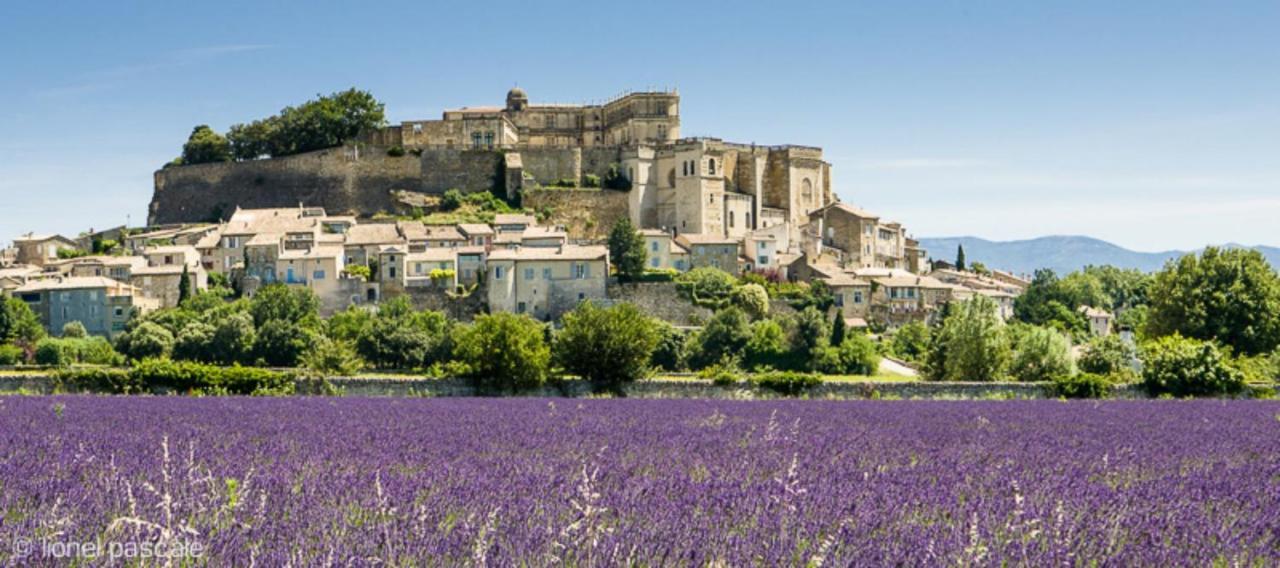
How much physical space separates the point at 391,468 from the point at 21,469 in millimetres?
2642

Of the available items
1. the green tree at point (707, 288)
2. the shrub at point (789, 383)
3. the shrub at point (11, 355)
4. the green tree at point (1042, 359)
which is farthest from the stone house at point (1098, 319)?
the shrub at point (11, 355)

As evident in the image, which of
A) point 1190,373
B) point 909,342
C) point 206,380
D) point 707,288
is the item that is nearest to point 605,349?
point 206,380

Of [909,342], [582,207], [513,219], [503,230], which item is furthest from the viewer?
[582,207]

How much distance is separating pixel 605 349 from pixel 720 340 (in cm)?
1942

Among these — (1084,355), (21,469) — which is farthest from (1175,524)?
(1084,355)

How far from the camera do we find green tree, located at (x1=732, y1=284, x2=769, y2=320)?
55188mm

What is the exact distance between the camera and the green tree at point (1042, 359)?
110 ft

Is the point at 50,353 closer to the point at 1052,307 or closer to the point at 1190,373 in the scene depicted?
the point at 1190,373

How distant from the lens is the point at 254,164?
76.8 m

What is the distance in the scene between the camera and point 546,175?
74.0m

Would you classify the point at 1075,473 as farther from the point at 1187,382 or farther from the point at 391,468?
the point at 1187,382

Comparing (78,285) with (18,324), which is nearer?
(18,324)

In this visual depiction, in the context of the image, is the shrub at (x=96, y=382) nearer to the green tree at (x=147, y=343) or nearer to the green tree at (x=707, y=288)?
the green tree at (x=147, y=343)

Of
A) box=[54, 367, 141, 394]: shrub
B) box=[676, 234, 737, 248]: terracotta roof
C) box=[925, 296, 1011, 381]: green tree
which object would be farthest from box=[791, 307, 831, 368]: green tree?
box=[54, 367, 141, 394]: shrub
